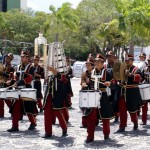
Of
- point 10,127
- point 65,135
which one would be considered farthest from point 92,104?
point 10,127

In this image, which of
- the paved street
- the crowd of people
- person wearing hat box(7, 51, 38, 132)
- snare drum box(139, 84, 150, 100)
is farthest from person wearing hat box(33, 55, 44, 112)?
snare drum box(139, 84, 150, 100)

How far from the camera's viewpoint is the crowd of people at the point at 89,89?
849cm

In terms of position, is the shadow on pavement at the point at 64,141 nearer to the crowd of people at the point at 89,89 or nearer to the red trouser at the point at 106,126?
the crowd of people at the point at 89,89

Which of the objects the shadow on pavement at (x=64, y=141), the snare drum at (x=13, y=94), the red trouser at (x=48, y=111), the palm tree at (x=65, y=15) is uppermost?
the palm tree at (x=65, y=15)

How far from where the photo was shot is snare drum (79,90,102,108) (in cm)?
812

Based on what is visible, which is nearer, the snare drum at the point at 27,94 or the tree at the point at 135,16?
the snare drum at the point at 27,94

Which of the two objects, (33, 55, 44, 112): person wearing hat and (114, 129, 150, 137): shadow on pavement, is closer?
(114, 129, 150, 137): shadow on pavement

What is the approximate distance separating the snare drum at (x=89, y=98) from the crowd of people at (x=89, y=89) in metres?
0.12

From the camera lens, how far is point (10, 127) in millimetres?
9984

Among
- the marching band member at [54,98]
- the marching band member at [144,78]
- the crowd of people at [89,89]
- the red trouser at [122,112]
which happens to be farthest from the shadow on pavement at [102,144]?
the marching band member at [144,78]

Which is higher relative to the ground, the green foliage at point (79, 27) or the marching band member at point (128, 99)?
the green foliage at point (79, 27)

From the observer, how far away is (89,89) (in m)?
8.54

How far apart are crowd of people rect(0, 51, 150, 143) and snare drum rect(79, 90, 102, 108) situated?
12cm

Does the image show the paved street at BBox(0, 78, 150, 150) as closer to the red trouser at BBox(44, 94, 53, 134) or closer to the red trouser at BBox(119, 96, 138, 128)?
the red trouser at BBox(119, 96, 138, 128)
